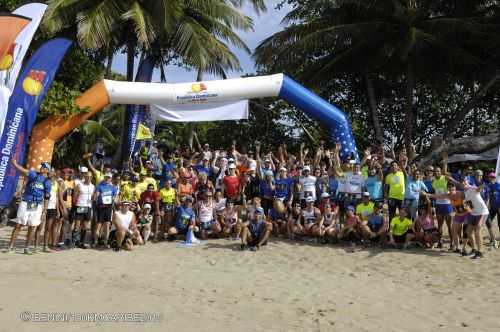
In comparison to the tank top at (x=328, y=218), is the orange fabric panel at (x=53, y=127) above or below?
above

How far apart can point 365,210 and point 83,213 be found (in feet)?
17.6

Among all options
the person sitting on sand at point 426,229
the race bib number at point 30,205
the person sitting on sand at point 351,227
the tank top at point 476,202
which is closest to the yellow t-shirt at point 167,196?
the race bib number at point 30,205

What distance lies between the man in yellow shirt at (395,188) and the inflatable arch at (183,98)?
2.63 meters

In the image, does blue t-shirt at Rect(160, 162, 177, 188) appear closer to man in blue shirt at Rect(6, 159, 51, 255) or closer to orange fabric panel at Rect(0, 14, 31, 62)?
man in blue shirt at Rect(6, 159, 51, 255)

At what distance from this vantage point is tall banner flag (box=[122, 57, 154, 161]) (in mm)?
14117

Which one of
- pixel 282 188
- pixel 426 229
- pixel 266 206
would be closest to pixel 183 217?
pixel 266 206

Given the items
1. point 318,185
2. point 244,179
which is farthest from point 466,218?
point 244,179

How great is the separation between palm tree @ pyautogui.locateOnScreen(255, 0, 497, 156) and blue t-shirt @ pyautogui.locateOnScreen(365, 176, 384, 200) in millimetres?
6311

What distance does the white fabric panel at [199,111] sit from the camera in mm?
12492

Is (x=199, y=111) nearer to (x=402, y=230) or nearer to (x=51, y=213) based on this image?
(x=51, y=213)

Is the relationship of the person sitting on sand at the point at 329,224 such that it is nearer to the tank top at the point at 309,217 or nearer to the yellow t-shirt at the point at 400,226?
the tank top at the point at 309,217

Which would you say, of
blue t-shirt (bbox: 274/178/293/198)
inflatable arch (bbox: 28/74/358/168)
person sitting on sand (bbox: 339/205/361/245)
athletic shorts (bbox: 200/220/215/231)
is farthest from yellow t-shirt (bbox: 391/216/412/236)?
athletic shorts (bbox: 200/220/215/231)

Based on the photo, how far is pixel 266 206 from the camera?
1103 cm

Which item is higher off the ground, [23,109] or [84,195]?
[23,109]
